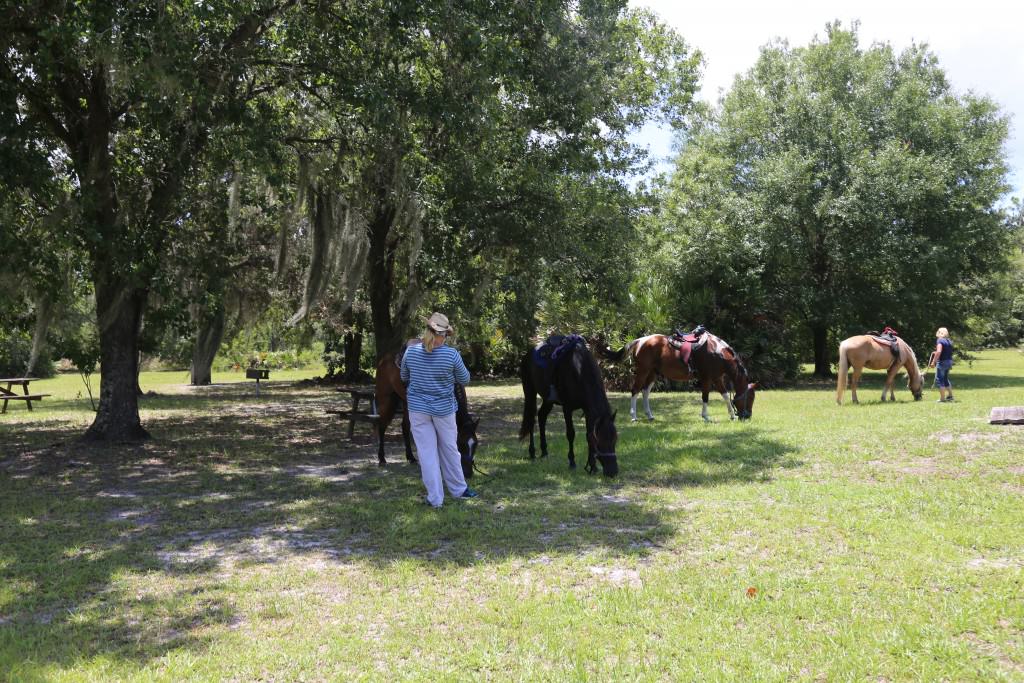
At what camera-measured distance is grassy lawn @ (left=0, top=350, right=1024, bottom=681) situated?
353 centimetres

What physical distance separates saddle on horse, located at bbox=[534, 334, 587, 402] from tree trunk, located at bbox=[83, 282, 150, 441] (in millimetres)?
6421

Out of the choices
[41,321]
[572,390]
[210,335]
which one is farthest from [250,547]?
[210,335]

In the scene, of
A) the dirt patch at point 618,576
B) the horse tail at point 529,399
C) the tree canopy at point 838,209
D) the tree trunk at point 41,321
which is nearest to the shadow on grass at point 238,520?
the dirt patch at point 618,576

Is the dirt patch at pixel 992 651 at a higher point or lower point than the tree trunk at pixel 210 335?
lower

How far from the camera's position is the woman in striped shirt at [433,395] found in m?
6.78

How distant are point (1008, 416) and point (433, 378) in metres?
7.90

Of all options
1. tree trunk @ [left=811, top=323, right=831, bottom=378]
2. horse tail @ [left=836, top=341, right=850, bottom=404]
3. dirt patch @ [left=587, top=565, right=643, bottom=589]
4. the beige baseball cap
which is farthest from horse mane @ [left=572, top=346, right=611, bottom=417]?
tree trunk @ [left=811, top=323, right=831, bottom=378]

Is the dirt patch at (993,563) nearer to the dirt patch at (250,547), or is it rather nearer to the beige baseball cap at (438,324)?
the dirt patch at (250,547)

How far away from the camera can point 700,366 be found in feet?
44.0

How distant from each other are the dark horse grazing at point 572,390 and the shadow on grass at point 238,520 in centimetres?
33

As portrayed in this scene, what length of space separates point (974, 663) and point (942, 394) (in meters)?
13.1

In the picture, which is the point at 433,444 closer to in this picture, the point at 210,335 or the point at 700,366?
the point at 700,366

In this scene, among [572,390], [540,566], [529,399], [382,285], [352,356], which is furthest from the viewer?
[352,356]

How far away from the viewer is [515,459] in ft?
31.4
